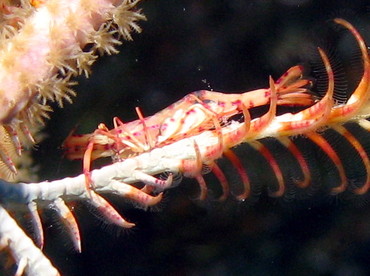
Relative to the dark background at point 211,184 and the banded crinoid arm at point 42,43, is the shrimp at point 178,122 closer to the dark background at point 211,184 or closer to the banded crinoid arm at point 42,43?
the dark background at point 211,184

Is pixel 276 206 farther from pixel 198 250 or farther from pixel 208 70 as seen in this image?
pixel 208 70

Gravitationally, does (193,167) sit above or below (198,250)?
above

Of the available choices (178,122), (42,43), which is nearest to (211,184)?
(178,122)

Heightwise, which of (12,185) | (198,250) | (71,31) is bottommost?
(198,250)

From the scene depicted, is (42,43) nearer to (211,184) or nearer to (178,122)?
(178,122)

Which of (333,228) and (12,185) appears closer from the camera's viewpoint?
(12,185)

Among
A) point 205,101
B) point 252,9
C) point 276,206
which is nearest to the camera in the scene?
point 205,101

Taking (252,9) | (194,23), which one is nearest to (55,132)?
(194,23)

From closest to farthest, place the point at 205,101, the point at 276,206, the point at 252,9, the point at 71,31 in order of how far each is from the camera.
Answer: the point at 71,31 < the point at 205,101 < the point at 252,9 < the point at 276,206

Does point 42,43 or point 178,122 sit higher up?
point 42,43
